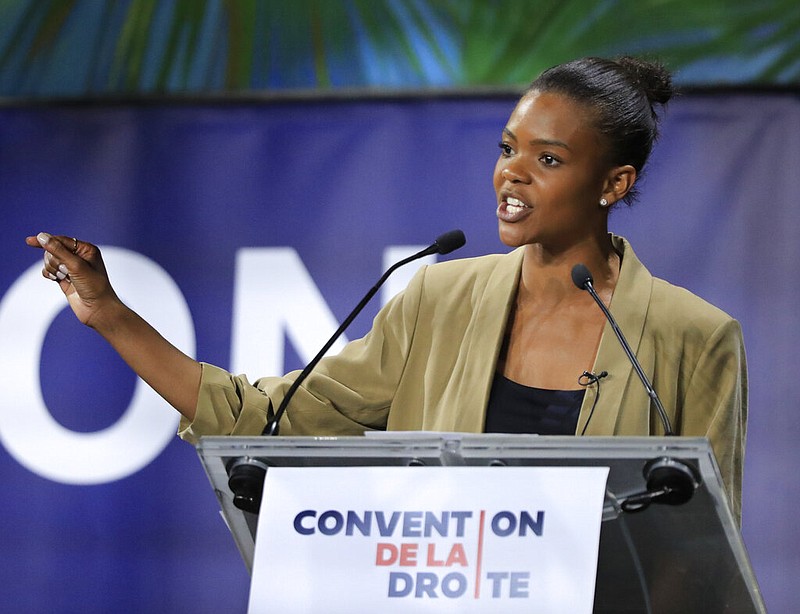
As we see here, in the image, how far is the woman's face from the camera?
217 centimetres

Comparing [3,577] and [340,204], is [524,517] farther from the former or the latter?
[3,577]

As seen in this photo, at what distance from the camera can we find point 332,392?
86.8 inches

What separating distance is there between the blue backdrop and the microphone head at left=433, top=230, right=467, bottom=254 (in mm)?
1368

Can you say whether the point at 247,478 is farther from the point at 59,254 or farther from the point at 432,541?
the point at 59,254

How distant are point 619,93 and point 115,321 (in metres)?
0.99

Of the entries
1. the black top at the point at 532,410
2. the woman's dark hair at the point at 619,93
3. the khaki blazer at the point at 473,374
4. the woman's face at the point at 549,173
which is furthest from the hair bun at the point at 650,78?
the black top at the point at 532,410

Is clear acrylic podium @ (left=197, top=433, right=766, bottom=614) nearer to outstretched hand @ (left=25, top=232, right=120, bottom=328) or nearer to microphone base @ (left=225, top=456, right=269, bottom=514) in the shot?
microphone base @ (left=225, top=456, right=269, bottom=514)

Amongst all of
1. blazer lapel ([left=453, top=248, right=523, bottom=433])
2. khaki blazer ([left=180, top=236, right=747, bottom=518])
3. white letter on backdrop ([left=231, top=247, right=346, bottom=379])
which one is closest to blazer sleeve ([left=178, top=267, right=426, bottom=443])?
khaki blazer ([left=180, top=236, right=747, bottom=518])

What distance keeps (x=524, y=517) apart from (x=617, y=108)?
1002 millimetres

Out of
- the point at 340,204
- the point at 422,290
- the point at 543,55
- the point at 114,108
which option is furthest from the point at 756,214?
the point at 114,108

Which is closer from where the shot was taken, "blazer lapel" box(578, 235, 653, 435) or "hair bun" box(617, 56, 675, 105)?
"blazer lapel" box(578, 235, 653, 435)

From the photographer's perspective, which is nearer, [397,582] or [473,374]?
[397,582]

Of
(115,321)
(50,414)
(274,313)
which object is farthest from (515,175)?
(50,414)

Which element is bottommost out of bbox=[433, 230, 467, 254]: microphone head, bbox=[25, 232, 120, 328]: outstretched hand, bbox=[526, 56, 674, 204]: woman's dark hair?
bbox=[25, 232, 120, 328]: outstretched hand
